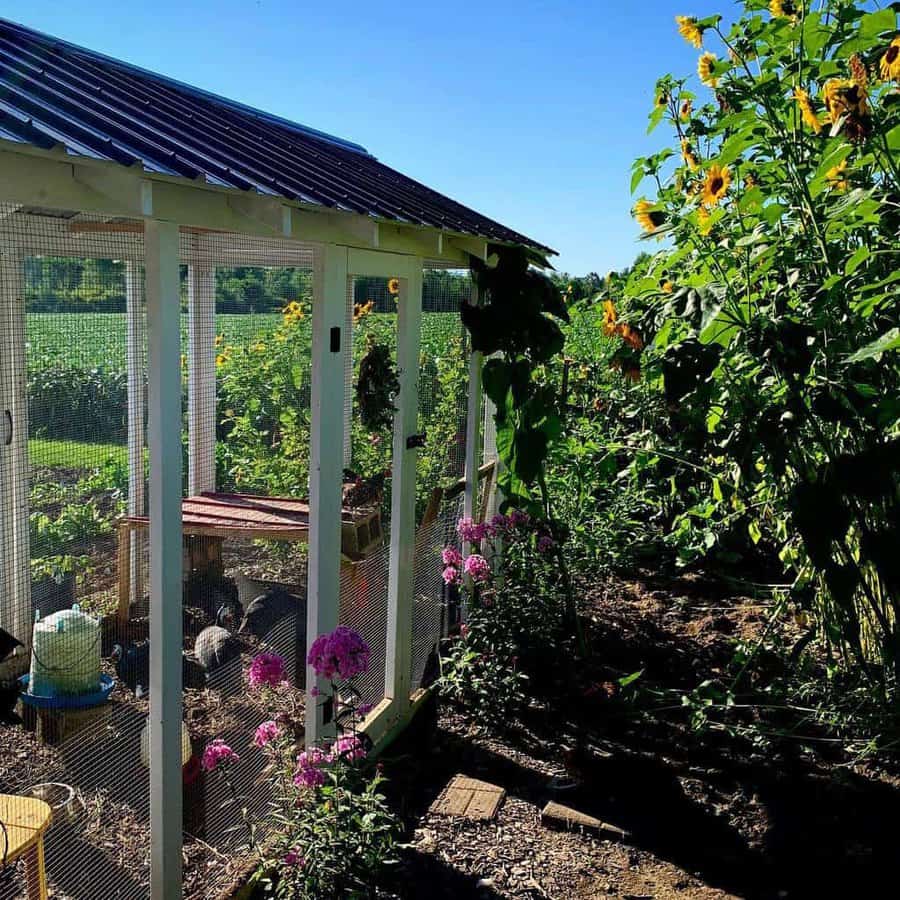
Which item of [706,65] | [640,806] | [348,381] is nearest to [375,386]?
[348,381]

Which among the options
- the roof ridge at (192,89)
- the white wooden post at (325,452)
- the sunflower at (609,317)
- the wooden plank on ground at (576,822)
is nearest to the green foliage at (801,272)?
the sunflower at (609,317)

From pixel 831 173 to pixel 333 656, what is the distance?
73.7 inches

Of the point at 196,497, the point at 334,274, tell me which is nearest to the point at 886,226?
the point at 334,274

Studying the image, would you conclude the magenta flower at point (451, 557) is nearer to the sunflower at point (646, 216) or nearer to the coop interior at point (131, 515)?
the coop interior at point (131, 515)

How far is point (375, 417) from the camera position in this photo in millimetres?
3441

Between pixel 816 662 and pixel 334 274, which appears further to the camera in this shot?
pixel 816 662

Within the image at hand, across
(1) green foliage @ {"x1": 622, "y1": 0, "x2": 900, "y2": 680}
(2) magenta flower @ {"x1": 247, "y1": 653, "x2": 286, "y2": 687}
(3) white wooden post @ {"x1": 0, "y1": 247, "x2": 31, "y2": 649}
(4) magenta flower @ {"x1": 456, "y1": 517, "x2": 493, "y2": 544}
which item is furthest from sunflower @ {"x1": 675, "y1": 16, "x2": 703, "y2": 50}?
(4) magenta flower @ {"x1": 456, "y1": 517, "x2": 493, "y2": 544}

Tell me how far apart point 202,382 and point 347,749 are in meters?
1.16

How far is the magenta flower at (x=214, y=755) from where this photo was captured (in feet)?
7.80

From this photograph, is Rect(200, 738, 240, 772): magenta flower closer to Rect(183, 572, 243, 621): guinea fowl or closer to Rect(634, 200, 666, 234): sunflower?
Rect(183, 572, 243, 621): guinea fowl

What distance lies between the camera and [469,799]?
3371mm

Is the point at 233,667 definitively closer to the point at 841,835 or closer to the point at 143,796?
the point at 143,796

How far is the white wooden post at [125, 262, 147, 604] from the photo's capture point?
209 centimetres

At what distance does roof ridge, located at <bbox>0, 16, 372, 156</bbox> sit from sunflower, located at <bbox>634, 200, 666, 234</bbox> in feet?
6.95
